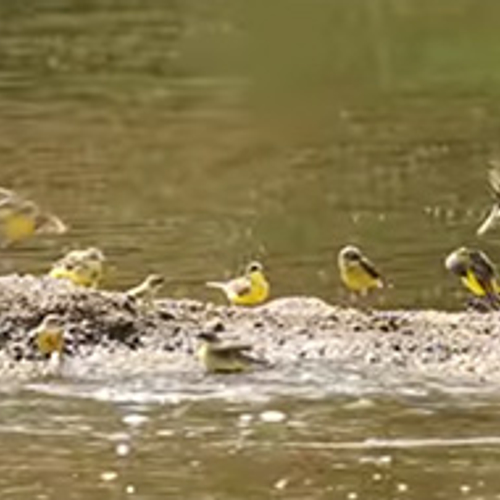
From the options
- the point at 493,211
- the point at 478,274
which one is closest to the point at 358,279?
the point at 478,274

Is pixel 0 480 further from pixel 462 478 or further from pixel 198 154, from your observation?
pixel 198 154

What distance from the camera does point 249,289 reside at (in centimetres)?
1469

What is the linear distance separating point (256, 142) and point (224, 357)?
12114mm

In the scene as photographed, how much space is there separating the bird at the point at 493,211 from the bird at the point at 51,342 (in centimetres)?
461

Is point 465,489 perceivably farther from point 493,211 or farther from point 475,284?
point 493,211

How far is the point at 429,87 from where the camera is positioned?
2886 cm

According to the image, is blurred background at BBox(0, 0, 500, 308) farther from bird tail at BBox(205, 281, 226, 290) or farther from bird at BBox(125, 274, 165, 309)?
bird at BBox(125, 274, 165, 309)

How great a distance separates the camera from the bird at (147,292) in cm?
1374

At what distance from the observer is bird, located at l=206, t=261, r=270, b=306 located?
1462 cm

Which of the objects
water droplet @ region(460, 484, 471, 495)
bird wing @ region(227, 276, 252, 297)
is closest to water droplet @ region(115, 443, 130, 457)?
water droplet @ region(460, 484, 471, 495)

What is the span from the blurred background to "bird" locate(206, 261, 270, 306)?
38 centimetres

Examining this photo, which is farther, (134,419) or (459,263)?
(459,263)

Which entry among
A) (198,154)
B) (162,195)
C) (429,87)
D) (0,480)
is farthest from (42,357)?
(429,87)

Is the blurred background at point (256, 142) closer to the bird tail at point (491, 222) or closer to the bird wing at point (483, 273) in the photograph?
the bird tail at point (491, 222)
